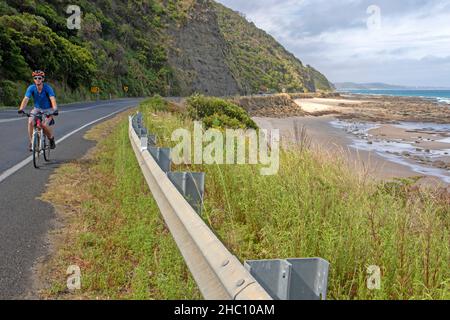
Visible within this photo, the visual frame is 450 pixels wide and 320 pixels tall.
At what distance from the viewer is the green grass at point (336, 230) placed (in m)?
3.78

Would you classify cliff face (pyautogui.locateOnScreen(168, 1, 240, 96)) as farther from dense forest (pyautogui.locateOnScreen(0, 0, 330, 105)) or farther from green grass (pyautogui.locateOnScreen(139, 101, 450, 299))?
green grass (pyautogui.locateOnScreen(139, 101, 450, 299))

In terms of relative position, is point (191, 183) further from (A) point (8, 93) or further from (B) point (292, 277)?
(A) point (8, 93)

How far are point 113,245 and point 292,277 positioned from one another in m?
2.77

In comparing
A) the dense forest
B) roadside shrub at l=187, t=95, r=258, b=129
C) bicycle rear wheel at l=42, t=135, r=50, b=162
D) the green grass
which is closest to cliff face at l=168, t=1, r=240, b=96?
the dense forest

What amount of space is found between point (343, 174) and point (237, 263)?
515 centimetres

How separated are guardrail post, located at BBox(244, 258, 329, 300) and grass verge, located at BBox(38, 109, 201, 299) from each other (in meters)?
1.23

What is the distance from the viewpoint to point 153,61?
240ft

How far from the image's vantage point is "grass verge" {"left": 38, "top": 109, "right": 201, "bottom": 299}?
3826 mm

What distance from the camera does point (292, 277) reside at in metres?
2.58

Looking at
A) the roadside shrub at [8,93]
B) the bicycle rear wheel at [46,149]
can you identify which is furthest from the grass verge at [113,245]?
the roadside shrub at [8,93]

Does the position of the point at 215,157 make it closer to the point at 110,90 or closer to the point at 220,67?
the point at 110,90

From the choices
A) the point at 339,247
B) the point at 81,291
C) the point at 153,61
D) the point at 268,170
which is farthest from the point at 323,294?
the point at 153,61

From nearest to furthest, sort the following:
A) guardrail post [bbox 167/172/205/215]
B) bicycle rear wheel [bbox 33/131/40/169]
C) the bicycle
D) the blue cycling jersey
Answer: guardrail post [bbox 167/172/205/215] → bicycle rear wheel [bbox 33/131/40/169] → the bicycle → the blue cycling jersey

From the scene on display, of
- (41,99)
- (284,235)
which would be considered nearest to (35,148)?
(41,99)
